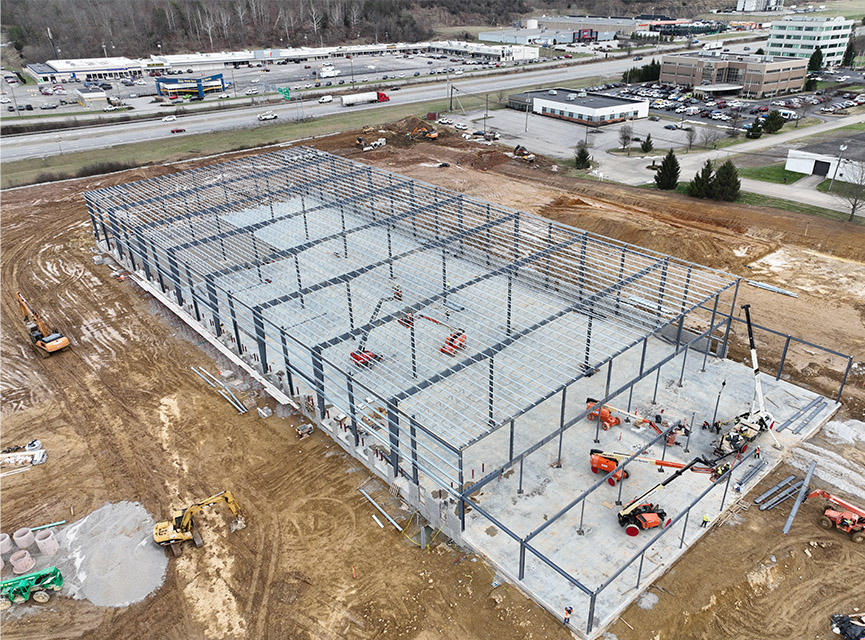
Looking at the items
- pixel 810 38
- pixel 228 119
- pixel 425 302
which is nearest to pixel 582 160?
pixel 425 302

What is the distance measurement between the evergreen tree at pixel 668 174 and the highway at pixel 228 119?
45.1 meters

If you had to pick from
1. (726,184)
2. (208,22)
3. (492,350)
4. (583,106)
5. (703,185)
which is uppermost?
(208,22)

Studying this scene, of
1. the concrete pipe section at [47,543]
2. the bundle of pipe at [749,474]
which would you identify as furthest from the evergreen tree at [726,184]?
the concrete pipe section at [47,543]

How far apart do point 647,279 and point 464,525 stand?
17.6 metres

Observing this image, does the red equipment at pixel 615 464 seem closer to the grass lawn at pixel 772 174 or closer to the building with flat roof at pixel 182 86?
the grass lawn at pixel 772 174

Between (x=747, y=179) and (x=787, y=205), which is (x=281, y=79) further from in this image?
(x=787, y=205)

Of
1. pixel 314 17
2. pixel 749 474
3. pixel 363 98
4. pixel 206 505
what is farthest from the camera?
pixel 314 17

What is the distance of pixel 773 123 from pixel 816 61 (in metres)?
45.8

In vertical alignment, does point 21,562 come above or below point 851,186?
below

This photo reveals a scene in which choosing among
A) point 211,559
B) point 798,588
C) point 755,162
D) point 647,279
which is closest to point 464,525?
point 211,559

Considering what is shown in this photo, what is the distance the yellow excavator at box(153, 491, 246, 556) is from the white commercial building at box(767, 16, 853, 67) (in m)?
114

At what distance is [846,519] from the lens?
54.6ft

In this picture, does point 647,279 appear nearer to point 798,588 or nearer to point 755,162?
point 798,588

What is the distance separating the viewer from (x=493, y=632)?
1440 cm
